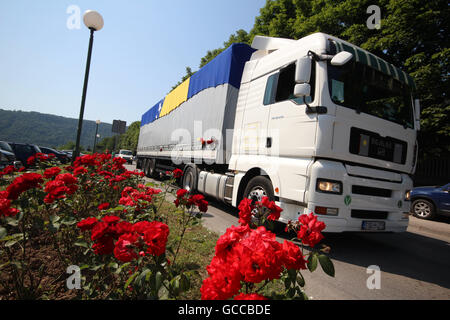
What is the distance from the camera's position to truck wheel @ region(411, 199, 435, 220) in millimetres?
7727

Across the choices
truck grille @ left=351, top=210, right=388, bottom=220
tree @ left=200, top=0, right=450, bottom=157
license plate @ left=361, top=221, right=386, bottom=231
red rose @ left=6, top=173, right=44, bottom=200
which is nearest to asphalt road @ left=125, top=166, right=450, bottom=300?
license plate @ left=361, top=221, right=386, bottom=231

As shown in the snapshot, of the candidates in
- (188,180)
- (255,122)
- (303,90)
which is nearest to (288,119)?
(303,90)

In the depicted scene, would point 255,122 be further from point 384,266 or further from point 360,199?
point 384,266

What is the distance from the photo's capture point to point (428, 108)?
8.80 m

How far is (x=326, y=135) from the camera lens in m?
3.35

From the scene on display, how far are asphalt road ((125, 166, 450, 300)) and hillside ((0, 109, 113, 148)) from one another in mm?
153350

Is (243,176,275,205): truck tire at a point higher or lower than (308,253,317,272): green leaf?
higher

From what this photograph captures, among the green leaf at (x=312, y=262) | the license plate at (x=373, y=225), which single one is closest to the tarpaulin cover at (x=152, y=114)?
the license plate at (x=373, y=225)

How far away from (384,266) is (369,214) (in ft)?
2.38

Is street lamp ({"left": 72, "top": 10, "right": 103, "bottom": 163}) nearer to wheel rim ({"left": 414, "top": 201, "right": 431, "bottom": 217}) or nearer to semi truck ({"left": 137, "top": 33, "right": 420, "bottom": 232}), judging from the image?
semi truck ({"left": 137, "top": 33, "right": 420, "bottom": 232})
